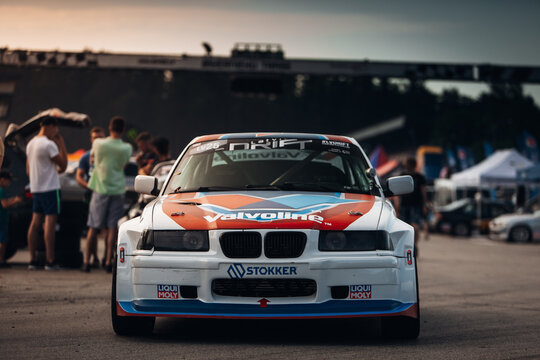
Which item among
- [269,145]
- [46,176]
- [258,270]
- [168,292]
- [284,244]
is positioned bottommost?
[168,292]

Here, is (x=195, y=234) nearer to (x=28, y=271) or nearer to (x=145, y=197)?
(x=145, y=197)

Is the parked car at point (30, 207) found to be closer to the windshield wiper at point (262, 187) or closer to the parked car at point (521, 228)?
the windshield wiper at point (262, 187)

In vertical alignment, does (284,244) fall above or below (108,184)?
below

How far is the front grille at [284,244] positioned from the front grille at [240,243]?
0.21ft

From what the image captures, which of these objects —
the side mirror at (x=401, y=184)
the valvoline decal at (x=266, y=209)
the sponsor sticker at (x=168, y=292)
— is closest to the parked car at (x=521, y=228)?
the side mirror at (x=401, y=184)

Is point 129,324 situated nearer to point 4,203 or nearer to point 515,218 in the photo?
point 4,203

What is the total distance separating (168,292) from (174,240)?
35 centimetres

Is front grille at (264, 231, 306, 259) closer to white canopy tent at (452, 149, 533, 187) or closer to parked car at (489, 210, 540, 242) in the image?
parked car at (489, 210, 540, 242)

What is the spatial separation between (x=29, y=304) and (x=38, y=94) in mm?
69316

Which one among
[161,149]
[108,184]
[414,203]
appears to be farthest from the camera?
[414,203]

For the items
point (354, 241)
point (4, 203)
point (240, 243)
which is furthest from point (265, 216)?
point (4, 203)

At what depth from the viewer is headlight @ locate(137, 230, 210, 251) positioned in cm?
599

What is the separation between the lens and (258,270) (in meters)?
5.84

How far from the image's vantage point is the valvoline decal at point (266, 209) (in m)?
5.95
